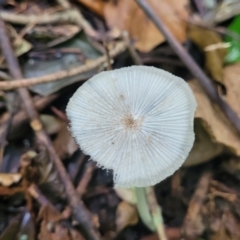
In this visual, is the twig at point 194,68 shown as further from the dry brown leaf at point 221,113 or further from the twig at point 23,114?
the twig at point 23,114

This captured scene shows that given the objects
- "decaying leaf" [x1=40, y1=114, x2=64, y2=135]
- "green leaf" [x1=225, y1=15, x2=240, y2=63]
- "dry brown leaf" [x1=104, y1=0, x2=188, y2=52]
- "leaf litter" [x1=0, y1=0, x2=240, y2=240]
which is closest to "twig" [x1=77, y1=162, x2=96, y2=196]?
"leaf litter" [x1=0, y1=0, x2=240, y2=240]

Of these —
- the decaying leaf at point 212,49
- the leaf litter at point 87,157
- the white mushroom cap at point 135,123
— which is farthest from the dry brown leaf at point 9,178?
the decaying leaf at point 212,49

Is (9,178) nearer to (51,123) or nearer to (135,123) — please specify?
(51,123)

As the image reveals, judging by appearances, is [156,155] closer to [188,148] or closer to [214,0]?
[188,148]

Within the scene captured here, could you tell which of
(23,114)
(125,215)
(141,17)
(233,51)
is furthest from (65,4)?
(125,215)

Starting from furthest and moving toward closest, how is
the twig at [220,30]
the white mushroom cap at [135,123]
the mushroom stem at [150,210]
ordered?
the twig at [220,30] < the mushroom stem at [150,210] < the white mushroom cap at [135,123]

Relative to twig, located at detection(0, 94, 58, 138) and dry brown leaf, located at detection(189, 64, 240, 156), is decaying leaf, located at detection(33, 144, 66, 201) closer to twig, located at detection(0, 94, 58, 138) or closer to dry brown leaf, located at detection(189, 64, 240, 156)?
twig, located at detection(0, 94, 58, 138)

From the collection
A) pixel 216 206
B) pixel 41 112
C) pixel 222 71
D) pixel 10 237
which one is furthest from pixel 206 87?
pixel 10 237
